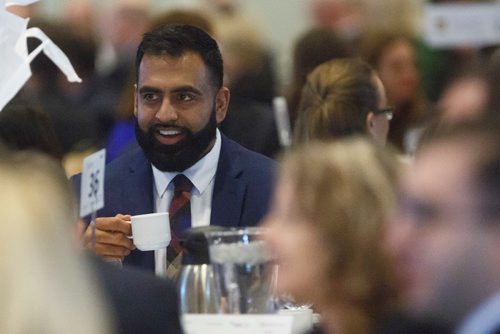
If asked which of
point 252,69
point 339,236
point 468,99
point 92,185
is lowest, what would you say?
point 339,236

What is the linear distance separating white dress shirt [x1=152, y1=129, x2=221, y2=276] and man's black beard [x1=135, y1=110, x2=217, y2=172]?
0.02 m

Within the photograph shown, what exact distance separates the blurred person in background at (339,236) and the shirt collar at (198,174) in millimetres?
1821

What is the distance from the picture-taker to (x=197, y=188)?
488cm

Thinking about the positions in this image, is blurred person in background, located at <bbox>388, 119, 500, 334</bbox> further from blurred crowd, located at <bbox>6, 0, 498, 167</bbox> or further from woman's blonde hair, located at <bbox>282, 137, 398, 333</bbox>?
blurred crowd, located at <bbox>6, 0, 498, 167</bbox>

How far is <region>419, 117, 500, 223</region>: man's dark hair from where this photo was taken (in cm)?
254

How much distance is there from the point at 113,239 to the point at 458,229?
2.09 m

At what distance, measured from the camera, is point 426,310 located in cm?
265

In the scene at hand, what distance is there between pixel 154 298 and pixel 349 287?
0.50 metres

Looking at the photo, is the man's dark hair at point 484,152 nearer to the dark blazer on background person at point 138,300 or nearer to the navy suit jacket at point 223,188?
the dark blazer on background person at point 138,300

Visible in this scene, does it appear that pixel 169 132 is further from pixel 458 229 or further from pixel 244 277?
pixel 458 229

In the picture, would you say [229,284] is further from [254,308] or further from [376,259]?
[376,259]

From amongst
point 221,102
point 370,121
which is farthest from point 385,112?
point 221,102

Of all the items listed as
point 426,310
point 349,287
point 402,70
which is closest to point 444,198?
point 426,310

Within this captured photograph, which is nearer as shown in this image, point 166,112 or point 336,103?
point 166,112
